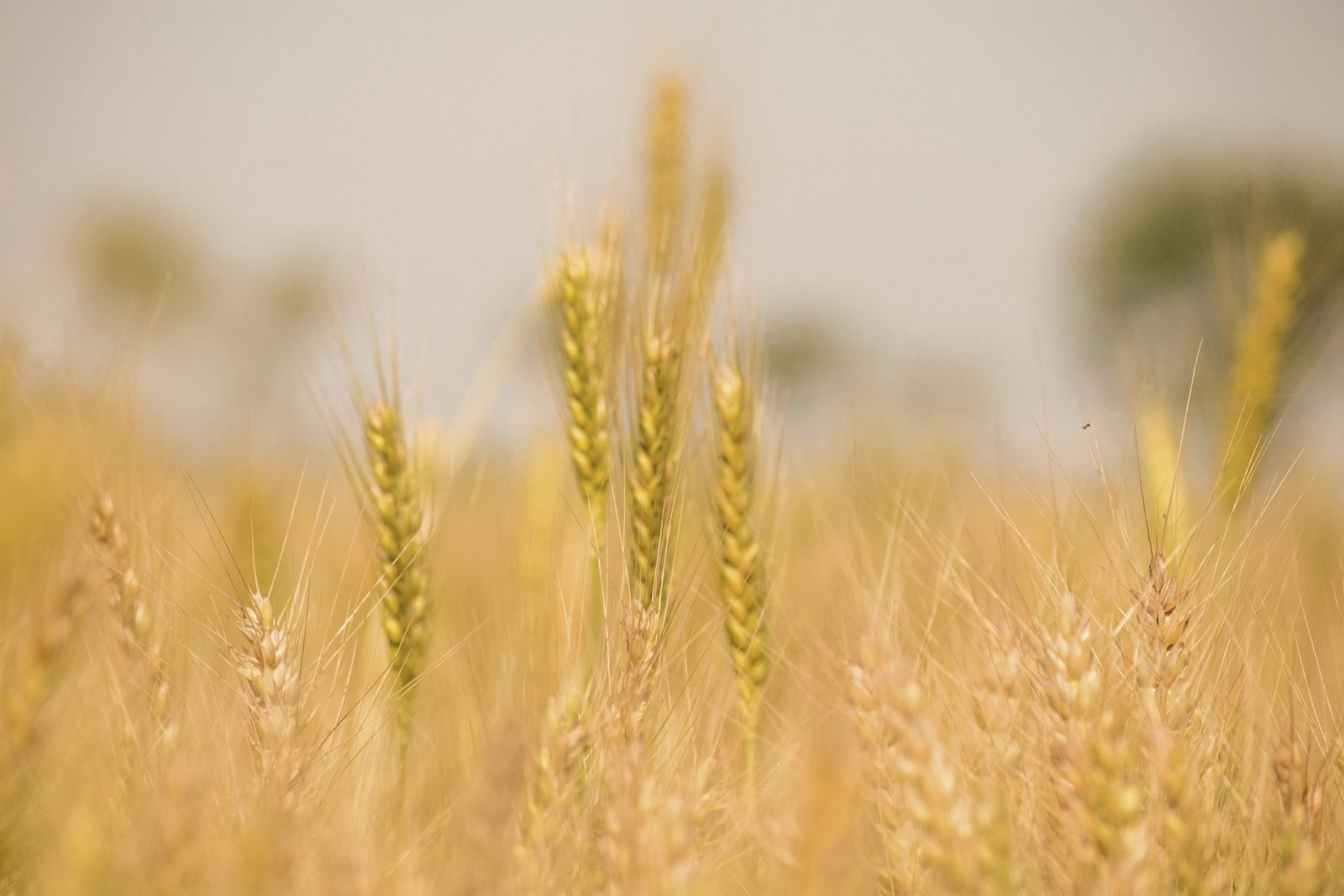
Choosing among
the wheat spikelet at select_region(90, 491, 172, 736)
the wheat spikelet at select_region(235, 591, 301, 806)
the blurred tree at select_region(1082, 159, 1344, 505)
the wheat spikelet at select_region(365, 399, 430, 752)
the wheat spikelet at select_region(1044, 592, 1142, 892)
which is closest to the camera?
the wheat spikelet at select_region(1044, 592, 1142, 892)

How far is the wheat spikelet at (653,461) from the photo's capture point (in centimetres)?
130

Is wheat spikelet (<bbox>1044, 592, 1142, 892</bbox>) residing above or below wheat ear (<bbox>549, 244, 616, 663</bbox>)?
below

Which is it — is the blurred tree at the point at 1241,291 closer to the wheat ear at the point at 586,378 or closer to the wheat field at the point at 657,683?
the wheat field at the point at 657,683

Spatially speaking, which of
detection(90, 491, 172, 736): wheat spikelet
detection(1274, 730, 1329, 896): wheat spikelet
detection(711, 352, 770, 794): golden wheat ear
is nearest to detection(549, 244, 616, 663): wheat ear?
detection(711, 352, 770, 794): golden wheat ear

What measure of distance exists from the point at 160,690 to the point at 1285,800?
1547mm

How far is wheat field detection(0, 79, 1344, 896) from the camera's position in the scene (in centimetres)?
90

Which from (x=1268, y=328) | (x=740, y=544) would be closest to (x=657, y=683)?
(x=740, y=544)

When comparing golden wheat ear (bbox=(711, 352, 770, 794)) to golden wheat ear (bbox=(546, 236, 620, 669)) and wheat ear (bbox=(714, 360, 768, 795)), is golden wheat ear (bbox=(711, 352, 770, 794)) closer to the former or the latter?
wheat ear (bbox=(714, 360, 768, 795))

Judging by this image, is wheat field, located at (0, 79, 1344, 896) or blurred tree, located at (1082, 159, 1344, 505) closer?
wheat field, located at (0, 79, 1344, 896)

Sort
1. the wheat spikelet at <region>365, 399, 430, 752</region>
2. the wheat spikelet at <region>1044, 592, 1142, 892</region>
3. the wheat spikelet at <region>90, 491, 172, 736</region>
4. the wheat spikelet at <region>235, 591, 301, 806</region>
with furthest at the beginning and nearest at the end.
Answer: the wheat spikelet at <region>365, 399, 430, 752</region> < the wheat spikelet at <region>90, 491, 172, 736</region> < the wheat spikelet at <region>235, 591, 301, 806</region> < the wheat spikelet at <region>1044, 592, 1142, 892</region>

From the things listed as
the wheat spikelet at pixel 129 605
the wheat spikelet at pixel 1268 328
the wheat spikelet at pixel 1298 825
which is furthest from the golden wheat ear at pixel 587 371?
the wheat spikelet at pixel 1268 328

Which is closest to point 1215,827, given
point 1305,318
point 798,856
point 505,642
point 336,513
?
point 798,856

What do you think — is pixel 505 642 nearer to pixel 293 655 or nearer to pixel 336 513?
pixel 293 655

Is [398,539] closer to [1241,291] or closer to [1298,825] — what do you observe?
[1298,825]
